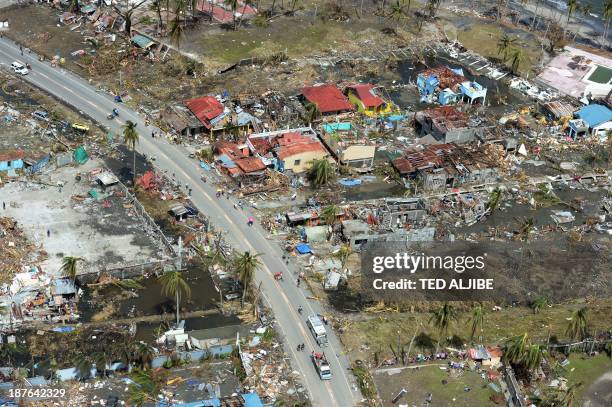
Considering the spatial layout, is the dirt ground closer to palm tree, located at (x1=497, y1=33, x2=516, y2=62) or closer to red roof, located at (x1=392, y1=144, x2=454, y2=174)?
red roof, located at (x1=392, y1=144, x2=454, y2=174)

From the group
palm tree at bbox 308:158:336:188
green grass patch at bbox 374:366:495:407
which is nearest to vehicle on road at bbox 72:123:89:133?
palm tree at bbox 308:158:336:188

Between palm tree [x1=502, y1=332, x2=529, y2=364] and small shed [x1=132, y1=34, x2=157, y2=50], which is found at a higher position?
small shed [x1=132, y1=34, x2=157, y2=50]

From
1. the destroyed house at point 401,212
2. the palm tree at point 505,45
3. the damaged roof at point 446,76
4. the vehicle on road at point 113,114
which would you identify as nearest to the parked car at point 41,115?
the vehicle on road at point 113,114

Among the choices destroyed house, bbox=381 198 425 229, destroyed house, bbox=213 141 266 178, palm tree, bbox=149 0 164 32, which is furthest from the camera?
palm tree, bbox=149 0 164 32

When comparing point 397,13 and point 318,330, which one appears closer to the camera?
point 318,330

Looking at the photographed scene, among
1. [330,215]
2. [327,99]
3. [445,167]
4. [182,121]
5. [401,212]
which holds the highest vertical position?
[327,99]

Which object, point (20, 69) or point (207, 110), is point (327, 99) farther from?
point (20, 69)

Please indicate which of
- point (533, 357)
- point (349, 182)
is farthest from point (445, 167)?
point (533, 357)
